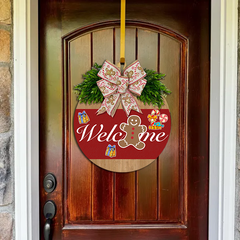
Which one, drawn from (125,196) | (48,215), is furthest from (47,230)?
(125,196)

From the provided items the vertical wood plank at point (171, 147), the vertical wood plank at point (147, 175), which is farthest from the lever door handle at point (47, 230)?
the vertical wood plank at point (171, 147)

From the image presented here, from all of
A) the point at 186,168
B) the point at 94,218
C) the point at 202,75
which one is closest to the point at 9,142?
the point at 94,218

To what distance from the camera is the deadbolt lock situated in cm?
86

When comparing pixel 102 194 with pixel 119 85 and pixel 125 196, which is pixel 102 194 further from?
pixel 119 85

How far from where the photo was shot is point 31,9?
765mm

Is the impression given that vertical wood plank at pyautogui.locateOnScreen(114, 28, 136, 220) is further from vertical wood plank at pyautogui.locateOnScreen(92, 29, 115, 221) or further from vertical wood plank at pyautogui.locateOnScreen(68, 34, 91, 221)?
vertical wood plank at pyautogui.locateOnScreen(68, 34, 91, 221)

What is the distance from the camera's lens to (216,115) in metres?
0.78

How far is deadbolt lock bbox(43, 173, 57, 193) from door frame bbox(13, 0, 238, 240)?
0.30ft

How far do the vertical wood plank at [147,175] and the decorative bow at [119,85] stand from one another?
0.07 m

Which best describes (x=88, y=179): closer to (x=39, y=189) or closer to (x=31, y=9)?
(x=39, y=189)

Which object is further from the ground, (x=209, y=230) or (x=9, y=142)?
(x=9, y=142)

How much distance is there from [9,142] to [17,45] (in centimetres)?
41

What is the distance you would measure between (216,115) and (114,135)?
1.58 feet

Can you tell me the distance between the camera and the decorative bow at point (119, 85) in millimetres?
833
